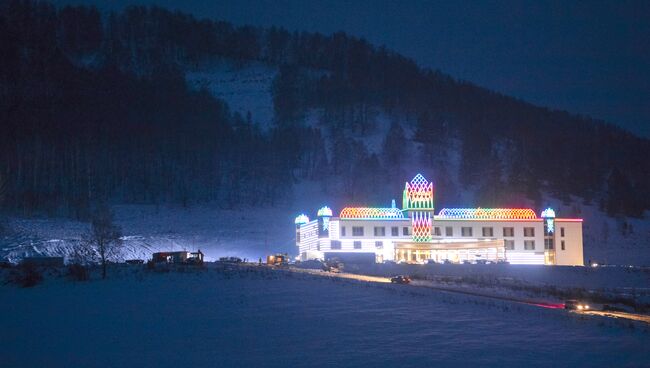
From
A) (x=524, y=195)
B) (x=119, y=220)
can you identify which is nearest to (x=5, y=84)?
(x=119, y=220)

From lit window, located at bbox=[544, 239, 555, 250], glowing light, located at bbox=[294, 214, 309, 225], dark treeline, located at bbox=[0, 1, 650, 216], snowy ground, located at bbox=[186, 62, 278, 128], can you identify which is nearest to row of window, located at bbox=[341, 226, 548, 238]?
lit window, located at bbox=[544, 239, 555, 250]

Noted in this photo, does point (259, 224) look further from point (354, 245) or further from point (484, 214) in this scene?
point (484, 214)

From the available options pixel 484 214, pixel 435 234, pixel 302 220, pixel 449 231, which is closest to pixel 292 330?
pixel 435 234

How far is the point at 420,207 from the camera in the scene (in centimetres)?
8106

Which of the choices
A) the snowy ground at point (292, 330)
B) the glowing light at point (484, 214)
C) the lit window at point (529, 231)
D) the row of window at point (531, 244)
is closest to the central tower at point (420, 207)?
the glowing light at point (484, 214)

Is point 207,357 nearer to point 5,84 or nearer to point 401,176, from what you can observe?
point 401,176

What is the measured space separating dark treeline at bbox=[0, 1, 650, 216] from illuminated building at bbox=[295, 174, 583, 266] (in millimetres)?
36397

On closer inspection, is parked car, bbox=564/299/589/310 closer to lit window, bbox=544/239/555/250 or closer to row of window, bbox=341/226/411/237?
row of window, bbox=341/226/411/237

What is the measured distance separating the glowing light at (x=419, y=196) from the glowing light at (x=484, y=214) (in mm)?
3227

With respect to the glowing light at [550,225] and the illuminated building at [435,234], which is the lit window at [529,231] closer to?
the illuminated building at [435,234]

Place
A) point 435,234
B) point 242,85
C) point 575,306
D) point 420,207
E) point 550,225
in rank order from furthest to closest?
point 242,85 < point 550,225 < point 435,234 < point 420,207 < point 575,306

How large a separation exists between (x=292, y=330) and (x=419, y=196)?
57.1 m

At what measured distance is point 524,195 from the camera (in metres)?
134

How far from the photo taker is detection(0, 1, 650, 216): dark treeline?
117206 millimetres
